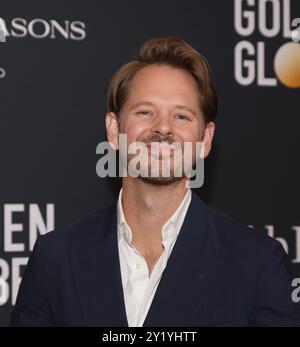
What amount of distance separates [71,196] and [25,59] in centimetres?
46

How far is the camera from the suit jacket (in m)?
1.41

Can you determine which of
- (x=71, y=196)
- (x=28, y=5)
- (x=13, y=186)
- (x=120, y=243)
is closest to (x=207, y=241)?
(x=120, y=243)

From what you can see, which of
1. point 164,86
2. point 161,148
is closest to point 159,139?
point 161,148

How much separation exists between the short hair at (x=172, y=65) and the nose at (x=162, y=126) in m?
0.12

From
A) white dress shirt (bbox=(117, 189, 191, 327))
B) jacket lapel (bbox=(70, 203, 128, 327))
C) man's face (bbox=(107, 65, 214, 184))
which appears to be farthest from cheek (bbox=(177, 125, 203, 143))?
jacket lapel (bbox=(70, 203, 128, 327))

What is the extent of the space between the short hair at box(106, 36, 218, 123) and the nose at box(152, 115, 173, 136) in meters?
0.12

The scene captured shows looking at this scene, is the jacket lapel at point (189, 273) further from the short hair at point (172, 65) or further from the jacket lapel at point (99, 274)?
the short hair at point (172, 65)

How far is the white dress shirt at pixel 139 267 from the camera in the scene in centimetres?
144

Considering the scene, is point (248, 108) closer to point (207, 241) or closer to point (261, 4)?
point (261, 4)

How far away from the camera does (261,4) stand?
79.0 inches

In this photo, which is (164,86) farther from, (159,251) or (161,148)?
(159,251)

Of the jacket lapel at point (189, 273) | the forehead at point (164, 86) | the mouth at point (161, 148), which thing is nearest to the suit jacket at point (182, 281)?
the jacket lapel at point (189, 273)

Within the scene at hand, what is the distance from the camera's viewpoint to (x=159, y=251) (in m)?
1.52

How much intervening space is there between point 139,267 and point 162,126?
1.19ft
